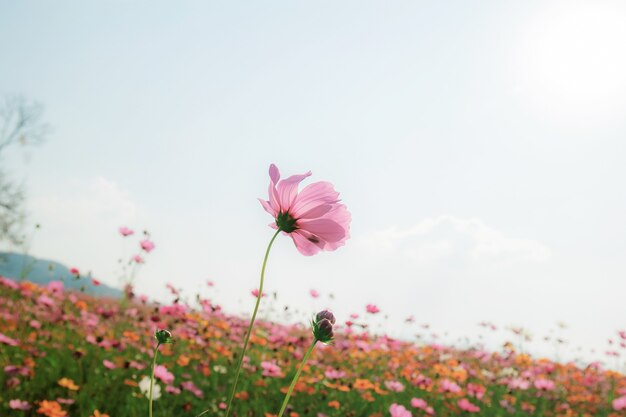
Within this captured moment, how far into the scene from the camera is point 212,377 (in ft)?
11.9

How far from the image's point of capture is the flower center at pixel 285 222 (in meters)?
1.13

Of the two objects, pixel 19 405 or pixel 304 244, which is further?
pixel 19 405

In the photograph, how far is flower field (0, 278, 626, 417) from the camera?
2.85m

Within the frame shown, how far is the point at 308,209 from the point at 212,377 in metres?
2.89

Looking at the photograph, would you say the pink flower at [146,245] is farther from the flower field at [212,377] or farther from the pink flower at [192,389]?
the pink flower at [192,389]

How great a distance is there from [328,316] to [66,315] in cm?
398

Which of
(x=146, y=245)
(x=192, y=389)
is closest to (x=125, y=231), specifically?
(x=146, y=245)

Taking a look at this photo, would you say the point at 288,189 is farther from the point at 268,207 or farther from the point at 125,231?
the point at 125,231

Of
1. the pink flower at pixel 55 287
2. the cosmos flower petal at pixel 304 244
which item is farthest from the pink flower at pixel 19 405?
the pink flower at pixel 55 287

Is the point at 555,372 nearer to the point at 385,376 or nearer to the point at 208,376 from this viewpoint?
the point at 385,376

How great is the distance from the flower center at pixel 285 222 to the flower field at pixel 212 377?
1415 mm

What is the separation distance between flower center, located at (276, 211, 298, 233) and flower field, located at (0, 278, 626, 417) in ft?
4.64

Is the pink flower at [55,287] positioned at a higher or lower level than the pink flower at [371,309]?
lower

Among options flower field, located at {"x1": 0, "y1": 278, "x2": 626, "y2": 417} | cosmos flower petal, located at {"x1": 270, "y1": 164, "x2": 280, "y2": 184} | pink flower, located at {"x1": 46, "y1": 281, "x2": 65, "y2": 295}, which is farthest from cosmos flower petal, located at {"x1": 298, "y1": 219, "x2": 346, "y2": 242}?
pink flower, located at {"x1": 46, "y1": 281, "x2": 65, "y2": 295}
